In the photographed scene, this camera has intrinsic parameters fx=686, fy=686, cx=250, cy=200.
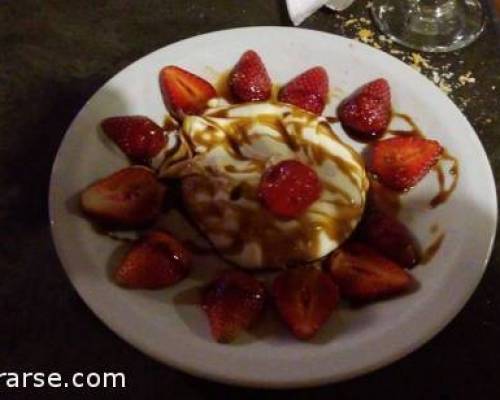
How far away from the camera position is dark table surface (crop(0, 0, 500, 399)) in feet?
3.29

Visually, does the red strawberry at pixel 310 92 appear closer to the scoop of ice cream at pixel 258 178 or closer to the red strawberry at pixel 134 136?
the scoop of ice cream at pixel 258 178

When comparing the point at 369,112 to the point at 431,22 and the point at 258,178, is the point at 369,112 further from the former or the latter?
the point at 431,22

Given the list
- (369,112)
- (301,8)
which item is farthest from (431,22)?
(369,112)

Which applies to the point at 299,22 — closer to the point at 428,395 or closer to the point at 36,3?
the point at 36,3

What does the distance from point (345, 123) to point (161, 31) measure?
0.49 metres

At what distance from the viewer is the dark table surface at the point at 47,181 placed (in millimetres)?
1003

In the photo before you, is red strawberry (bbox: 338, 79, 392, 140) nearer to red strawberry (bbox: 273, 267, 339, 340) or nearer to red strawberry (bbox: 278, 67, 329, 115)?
red strawberry (bbox: 278, 67, 329, 115)

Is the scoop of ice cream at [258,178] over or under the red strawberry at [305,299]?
over

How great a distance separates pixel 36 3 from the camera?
4.81ft

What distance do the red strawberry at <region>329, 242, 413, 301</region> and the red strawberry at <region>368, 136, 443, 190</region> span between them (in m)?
0.15

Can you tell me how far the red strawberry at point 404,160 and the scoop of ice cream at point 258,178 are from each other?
0.11 ft

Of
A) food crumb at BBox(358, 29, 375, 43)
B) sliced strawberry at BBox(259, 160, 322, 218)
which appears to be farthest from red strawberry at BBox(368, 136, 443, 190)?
food crumb at BBox(358, 29, 375, 43)

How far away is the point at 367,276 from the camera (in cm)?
95

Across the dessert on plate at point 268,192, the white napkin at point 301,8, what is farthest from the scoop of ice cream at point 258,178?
the white napkin at point 301,8
